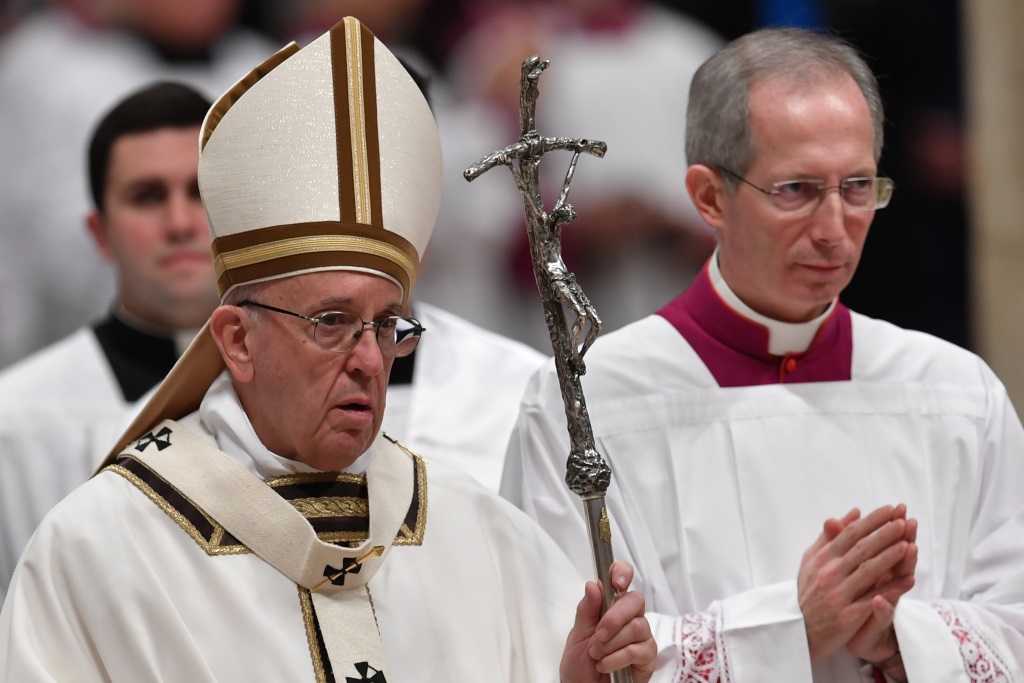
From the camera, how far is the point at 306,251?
357 cm

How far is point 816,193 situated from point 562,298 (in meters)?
1.13

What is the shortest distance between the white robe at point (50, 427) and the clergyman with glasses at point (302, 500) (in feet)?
8.03

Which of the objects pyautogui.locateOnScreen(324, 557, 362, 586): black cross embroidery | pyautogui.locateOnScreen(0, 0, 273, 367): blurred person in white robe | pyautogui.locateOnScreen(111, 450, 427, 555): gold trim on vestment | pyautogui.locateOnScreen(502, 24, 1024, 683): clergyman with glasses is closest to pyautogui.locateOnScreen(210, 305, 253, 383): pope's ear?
pyautogui.locateOnScreen(111, 450, 427, 555): gold trim on vestment

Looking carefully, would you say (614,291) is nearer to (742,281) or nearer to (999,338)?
(999,338)

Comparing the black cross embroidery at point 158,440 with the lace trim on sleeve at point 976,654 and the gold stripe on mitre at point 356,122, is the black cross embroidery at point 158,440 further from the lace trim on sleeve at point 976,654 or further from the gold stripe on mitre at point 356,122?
the lace trim on sleeve at point 976,654

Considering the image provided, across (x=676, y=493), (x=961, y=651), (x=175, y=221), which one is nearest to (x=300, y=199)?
(x=676, y=493)

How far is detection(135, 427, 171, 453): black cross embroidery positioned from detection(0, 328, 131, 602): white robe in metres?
2.31

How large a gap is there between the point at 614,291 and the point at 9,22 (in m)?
2.91

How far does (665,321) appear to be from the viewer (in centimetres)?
464

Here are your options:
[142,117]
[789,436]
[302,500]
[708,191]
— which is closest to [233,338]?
[302,500]

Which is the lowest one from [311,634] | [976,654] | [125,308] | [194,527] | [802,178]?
[976,654]

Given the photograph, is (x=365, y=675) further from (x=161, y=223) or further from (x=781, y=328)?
(x=161, y=223)

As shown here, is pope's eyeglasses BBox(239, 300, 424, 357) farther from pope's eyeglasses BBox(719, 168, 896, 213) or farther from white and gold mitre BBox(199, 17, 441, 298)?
pope's eyeglasses BBox(719, 168, 896, 213)

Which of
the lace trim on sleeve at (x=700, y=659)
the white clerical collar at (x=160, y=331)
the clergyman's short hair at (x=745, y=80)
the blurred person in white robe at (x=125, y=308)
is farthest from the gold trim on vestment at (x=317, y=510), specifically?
the white clerical collar at (x=160, y=331)
